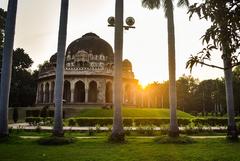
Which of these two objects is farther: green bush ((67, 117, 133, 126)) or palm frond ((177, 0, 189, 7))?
green bush ((67, 117, 133, 126))

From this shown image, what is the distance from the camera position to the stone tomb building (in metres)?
46.6

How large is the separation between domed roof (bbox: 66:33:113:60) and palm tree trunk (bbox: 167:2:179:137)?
129ft

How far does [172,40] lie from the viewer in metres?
14.5

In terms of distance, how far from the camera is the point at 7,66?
13461mm

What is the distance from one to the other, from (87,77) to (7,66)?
3316cm

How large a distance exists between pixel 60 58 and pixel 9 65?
7.84 ft

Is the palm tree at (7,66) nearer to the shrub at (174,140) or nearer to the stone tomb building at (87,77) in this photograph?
the shrub at (174,140)

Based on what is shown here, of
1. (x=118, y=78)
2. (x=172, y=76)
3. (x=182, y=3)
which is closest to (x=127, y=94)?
(x=182, y=3)

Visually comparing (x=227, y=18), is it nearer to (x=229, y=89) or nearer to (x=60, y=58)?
(x=60, y=58)

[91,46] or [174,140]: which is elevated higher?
[91,46]

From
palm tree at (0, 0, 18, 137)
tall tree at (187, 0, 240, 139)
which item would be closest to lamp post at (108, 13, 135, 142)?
palm tree at (0, 0, 18, 137)

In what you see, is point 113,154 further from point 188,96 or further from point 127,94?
point 188,96

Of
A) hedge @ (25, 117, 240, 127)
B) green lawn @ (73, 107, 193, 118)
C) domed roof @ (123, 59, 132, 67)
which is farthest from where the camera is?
domed roof @ (123, 59, 132, 67)

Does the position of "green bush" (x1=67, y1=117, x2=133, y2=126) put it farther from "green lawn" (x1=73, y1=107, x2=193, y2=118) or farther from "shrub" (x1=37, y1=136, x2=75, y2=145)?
"shrub" (x1=37, y1=136, x2=75, y2=145)
